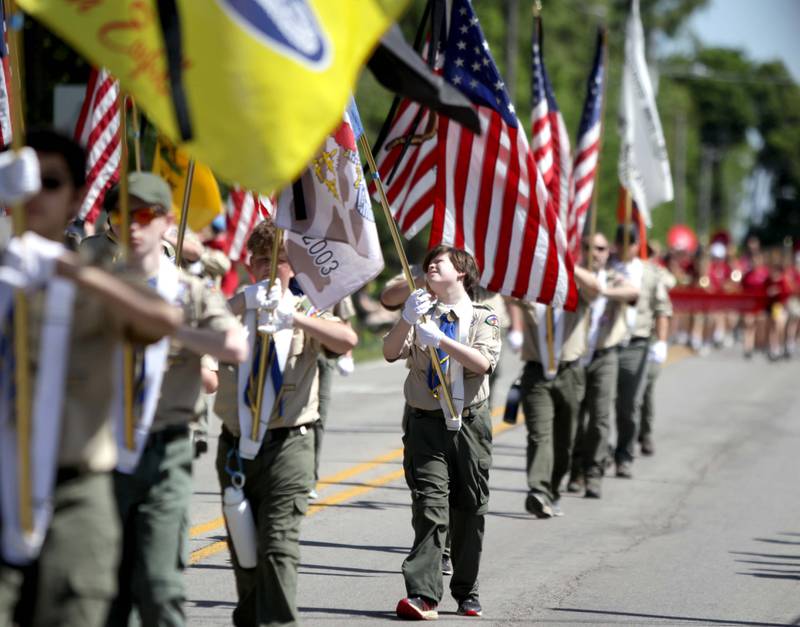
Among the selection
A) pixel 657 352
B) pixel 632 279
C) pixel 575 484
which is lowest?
pixel 575 484

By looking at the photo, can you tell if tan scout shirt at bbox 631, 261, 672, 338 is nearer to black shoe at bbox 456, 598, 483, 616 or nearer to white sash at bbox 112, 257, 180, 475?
black shoe at bbox 456, 598, 483, 616

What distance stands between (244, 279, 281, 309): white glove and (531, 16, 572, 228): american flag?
18.3 feet

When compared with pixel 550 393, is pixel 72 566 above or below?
below

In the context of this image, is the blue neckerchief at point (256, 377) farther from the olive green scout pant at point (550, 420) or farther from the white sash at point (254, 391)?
the olive green scout pant at point (550, 420)

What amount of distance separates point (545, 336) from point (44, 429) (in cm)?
740

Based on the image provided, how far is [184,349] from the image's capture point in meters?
6.07

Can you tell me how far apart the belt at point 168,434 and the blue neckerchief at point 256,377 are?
0.76 meters

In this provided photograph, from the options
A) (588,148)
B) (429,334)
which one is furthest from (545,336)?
(429,334)

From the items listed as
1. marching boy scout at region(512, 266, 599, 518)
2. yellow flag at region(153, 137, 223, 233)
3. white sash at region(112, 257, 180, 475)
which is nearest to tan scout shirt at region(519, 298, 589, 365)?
marching boy scout at region(512, 266, 599, 518)

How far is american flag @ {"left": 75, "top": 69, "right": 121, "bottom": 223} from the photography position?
11812 millimetres

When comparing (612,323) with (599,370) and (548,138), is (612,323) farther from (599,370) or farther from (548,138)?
(548,138)

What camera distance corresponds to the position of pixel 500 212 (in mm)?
9812

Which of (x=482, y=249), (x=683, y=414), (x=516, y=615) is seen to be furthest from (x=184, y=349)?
(x=683, y=414)

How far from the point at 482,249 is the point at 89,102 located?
391cm
